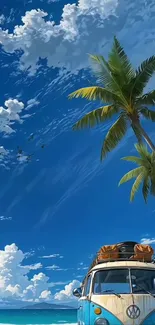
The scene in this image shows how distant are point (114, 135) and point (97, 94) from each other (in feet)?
7.50

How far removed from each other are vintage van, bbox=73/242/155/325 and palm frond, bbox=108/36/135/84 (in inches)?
471

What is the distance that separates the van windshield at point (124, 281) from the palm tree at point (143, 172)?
43.4 feet

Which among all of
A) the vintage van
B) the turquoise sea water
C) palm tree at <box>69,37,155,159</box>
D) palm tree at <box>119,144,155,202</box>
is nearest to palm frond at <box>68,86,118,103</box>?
A: palm tree at <box>69,37,155,159</box>

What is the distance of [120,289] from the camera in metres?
9.67

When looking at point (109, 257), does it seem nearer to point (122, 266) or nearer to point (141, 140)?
point (122, 266)

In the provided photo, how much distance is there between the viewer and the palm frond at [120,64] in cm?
2116

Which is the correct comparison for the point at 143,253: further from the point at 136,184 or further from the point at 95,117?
the point at 136,184

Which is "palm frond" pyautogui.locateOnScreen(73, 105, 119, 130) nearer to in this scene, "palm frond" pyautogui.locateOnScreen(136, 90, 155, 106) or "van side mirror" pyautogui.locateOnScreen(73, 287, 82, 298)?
"palm frond" pyautogui.locateOnScreen(136, 90, 155, 106)

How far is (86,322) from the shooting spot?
371 inches

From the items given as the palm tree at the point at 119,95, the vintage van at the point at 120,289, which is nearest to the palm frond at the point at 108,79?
the palm tree at the point at 119,95

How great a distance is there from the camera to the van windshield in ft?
31.6

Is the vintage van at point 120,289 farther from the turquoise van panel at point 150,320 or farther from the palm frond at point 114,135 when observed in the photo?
the palm frond at point 114,135

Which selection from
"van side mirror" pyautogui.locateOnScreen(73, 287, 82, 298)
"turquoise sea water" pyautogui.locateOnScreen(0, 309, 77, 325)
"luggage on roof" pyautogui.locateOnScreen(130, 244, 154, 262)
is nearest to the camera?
"luggage on roof" pyautogui.locateOnScreen(130, 244, 154, 262)

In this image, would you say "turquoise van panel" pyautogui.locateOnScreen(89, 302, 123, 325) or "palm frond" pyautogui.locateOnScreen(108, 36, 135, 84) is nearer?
"turquoise van panel" pyautogui.locateOnScreen(89, 302, 123, 325)
